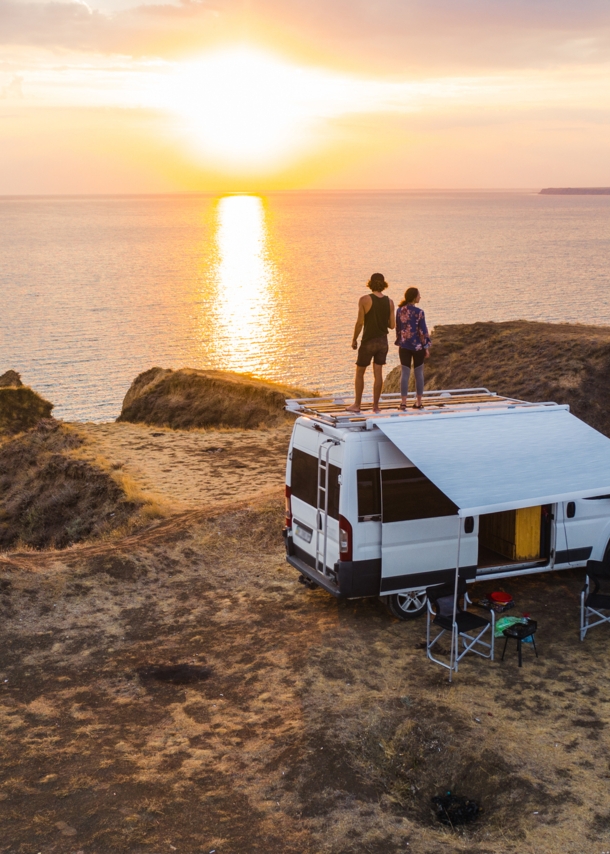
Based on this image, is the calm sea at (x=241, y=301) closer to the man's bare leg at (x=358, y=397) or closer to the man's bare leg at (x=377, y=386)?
the man's bare leg at (x=358, y=397)

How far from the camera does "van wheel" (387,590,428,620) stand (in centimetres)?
1102

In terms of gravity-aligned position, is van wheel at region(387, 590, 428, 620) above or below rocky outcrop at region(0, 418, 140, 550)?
above

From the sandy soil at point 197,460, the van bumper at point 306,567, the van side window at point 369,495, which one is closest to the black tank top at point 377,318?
the van side window at point 369,495

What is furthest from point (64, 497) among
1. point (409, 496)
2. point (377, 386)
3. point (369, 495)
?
point (409, 496)

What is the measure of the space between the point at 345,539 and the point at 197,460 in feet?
38.3

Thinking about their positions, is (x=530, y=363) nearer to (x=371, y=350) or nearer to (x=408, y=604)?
(x=371, y=350)

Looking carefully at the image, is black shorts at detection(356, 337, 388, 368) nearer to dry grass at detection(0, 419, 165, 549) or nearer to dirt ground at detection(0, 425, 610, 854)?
dirt ground at detection(0, 425, 610, 854)

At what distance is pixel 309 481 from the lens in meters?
11.3

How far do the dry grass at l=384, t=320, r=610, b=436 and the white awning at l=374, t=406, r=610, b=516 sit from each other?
13648 mm

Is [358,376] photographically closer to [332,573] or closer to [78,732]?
[332,573]

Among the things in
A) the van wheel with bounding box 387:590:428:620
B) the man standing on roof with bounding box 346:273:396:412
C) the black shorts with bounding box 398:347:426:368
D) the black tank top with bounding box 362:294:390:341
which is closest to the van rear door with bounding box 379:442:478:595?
the van wheel with bounding box 387:590:428:620

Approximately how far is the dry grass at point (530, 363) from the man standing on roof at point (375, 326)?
521 inches

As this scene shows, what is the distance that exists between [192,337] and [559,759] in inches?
2646

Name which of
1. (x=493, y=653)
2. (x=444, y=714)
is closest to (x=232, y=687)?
(x=444, y=714)
